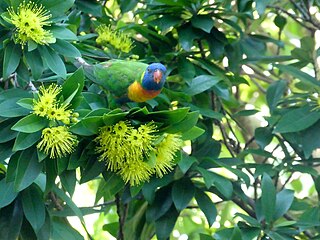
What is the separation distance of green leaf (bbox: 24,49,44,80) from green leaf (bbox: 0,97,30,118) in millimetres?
108

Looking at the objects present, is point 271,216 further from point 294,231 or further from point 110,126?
point 110,126

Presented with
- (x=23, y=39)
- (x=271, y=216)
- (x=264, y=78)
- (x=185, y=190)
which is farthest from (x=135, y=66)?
(x=264, y=78)

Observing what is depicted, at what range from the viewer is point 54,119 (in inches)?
53.3

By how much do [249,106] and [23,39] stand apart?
174 centimetres

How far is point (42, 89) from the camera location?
1.39 metres

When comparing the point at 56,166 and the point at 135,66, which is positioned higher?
the point at 135,66

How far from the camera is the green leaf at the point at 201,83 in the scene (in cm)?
190

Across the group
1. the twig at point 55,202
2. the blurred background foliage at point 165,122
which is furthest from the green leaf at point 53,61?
the twig at point 55,202

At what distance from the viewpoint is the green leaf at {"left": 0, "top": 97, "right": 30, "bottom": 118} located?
1434 mm

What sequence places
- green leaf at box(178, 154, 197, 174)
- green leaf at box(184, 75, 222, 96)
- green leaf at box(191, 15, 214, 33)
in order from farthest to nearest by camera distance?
1. green leaf at box(191, 15, 214, 33)
2. green leaf at box(184, 75, 222, 96)
3. green leaf at box(178, 154, 197, 174)

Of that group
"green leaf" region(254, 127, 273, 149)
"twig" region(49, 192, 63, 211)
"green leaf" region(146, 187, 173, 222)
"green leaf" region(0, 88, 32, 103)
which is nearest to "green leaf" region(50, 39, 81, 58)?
"green leaf" region(0, 88, 32, 103)

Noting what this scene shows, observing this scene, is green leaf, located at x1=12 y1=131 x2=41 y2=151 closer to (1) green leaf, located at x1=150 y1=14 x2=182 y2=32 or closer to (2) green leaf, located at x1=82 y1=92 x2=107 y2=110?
(2) green leaf, located at x1=82 y1=92 x2=107 y2=110

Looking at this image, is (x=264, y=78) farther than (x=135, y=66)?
Yes

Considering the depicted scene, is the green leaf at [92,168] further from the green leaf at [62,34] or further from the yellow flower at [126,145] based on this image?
the green leaf at [62,34]
